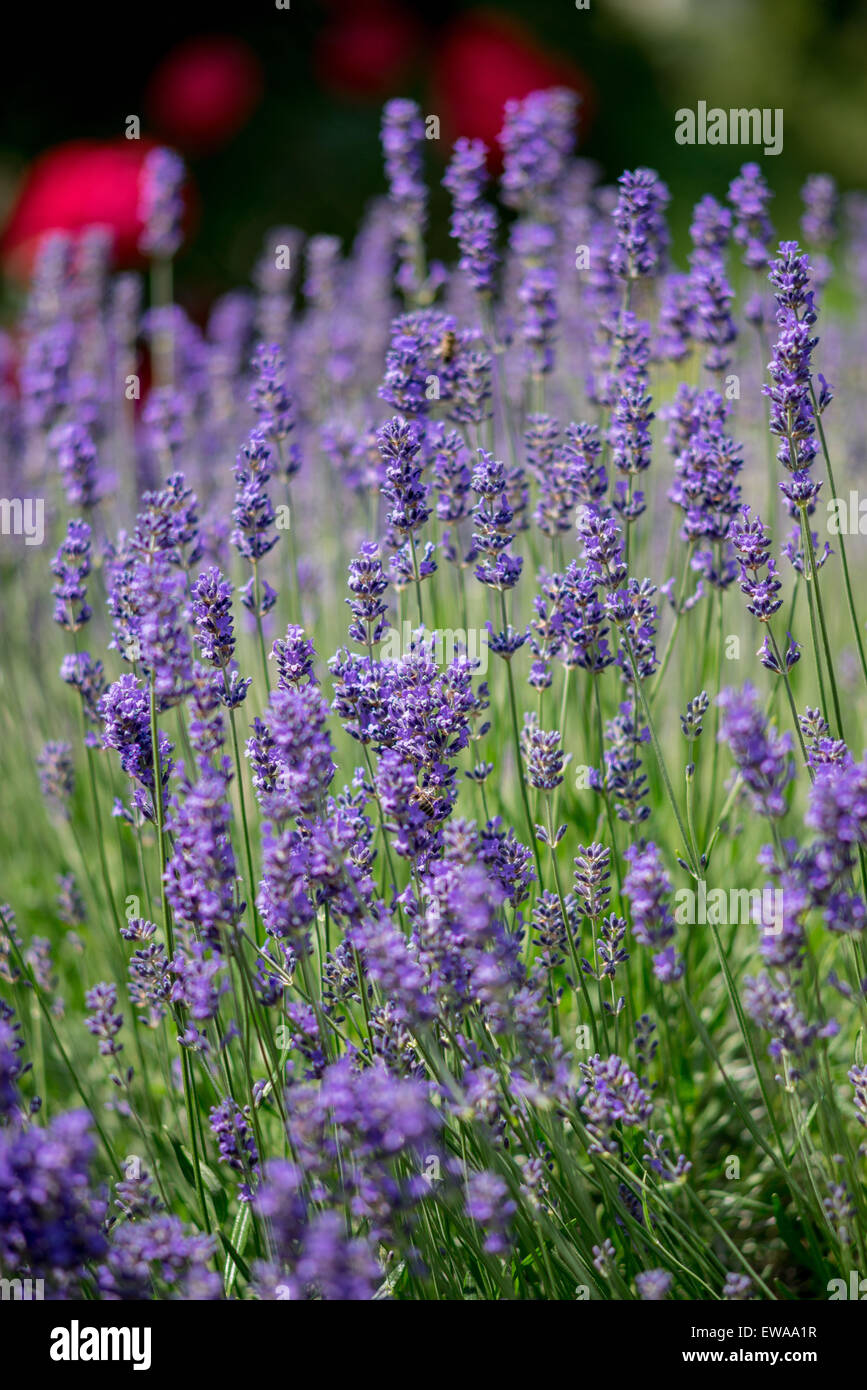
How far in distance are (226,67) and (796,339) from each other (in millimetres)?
8329

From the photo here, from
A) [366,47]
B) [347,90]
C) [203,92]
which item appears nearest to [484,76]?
[366,47]

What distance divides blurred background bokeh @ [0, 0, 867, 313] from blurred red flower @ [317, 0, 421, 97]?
17mm

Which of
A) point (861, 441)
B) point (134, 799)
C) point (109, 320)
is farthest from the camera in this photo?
point (109, 320)

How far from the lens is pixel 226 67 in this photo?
869 cm

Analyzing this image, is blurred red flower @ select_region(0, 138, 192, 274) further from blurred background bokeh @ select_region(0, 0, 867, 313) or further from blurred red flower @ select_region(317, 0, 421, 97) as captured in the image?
blurred red flower @ select_region(317, 0, 421, 97)

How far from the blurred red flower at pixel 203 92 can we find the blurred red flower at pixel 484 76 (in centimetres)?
145

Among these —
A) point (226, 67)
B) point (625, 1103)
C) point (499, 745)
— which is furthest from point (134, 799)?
point (226, 67)

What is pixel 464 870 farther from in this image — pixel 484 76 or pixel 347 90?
pixel 347 90

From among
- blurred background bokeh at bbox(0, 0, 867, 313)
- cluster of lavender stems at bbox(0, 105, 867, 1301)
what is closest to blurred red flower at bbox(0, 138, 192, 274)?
blurred background bokeh at bbox(0, 0, 867, 313)

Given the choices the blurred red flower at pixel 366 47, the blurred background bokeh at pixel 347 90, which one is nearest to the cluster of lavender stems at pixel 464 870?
the blurred background bokeh at pixel 347 90

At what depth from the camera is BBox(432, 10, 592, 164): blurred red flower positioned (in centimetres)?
863
